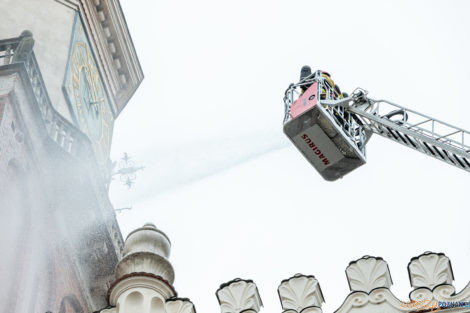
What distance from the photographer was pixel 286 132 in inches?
723

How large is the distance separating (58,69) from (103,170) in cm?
363

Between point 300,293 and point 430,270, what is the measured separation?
146 centimetres

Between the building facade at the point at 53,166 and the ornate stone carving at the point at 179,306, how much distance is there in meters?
8.51

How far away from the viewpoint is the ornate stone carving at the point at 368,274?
11547 millimetres

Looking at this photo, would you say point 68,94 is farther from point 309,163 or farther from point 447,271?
point 447,271

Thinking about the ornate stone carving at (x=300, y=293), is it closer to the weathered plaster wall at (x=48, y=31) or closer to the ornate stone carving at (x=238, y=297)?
the ornate stone carving at (x=238, y=297)

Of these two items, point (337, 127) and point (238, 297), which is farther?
point (337, 127)

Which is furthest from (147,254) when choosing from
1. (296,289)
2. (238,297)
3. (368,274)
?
(368,274)

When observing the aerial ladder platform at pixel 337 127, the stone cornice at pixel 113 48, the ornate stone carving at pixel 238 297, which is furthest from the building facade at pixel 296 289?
the stone cornice at pixel 113 48

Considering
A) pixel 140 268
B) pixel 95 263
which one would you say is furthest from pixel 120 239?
pixel 140 268

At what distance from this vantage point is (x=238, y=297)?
11.7 metres

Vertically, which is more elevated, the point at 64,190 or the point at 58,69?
the point at 58,69

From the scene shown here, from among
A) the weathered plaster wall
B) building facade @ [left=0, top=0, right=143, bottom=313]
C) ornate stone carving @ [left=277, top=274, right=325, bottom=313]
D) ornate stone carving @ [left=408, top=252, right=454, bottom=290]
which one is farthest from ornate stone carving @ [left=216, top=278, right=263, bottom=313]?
the weathered plaster wall

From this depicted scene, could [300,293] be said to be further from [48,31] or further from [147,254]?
[48,31]
